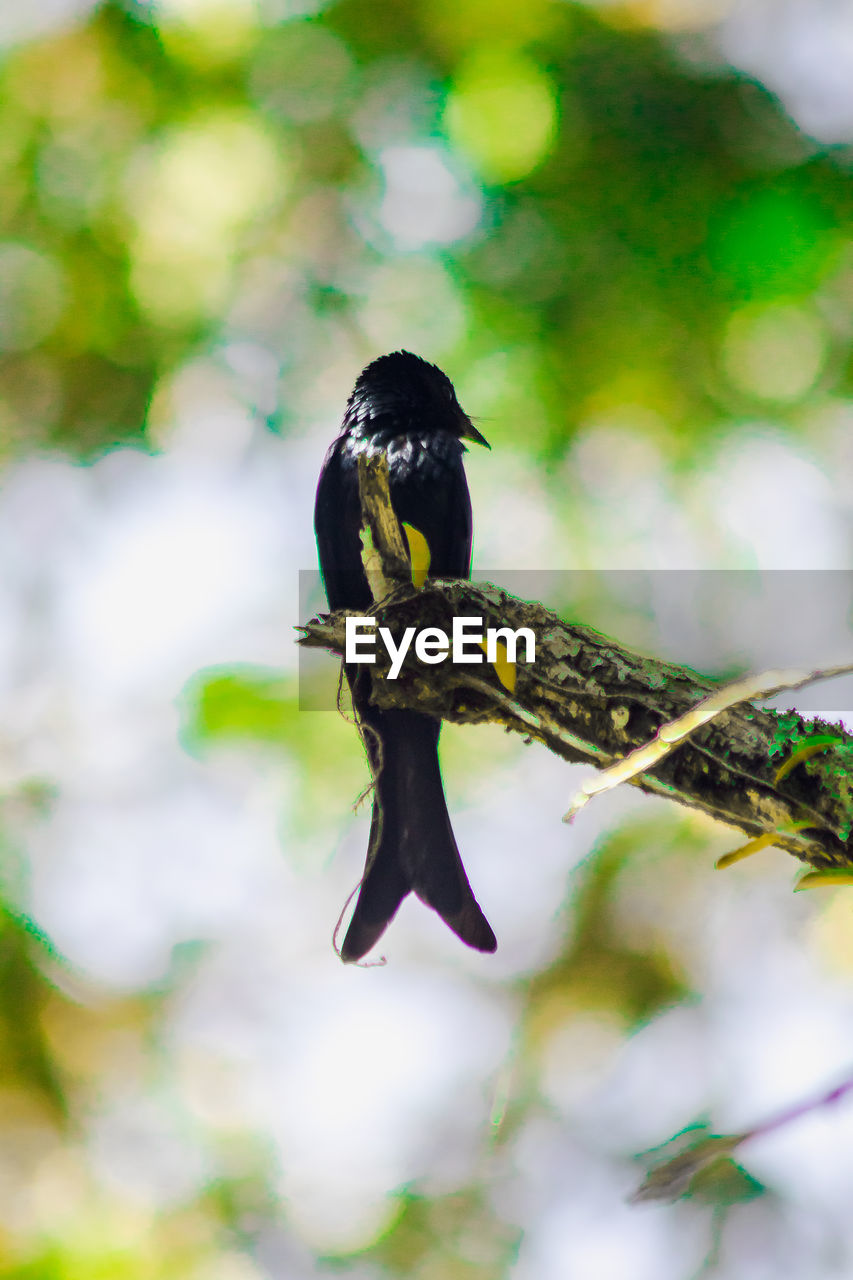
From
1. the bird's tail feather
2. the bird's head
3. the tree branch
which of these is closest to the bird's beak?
the bird's head

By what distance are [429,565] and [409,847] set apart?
726mm

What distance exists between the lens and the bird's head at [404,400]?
354cm

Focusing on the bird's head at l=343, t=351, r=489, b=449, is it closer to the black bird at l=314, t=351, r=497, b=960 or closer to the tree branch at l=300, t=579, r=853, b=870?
the black bird at l=314, t=351, r=497, b=960

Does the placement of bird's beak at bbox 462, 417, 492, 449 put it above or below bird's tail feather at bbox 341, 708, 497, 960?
above

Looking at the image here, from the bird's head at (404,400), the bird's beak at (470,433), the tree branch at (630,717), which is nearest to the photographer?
the tree branch at (630,717)

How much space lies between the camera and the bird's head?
3543 millimetres

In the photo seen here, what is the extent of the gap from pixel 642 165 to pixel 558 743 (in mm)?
3934

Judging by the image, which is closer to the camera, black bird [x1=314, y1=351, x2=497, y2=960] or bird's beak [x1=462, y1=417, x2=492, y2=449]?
black bird [x1=314, y1=351, x2=497, y2=960]

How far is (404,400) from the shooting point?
3.61m

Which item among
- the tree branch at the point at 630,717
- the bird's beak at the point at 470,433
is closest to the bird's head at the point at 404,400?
the bird's beak at the point at 470,433

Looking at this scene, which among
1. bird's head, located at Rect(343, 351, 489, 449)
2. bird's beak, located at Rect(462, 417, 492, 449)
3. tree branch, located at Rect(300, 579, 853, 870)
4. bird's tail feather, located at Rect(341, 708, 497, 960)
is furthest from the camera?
bird's beak, located at Rect(462, 417, 492, 449)

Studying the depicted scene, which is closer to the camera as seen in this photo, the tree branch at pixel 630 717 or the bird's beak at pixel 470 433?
the tree branch at pixel 630 717

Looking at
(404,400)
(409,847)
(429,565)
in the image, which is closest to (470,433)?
(404,400)

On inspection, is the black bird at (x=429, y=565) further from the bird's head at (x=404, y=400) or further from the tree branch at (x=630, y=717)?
the tree branch at (x=630, y=717)
